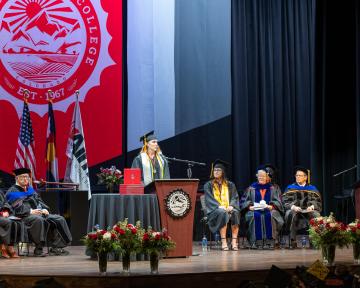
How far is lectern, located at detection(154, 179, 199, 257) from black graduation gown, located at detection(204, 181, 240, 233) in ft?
5.70

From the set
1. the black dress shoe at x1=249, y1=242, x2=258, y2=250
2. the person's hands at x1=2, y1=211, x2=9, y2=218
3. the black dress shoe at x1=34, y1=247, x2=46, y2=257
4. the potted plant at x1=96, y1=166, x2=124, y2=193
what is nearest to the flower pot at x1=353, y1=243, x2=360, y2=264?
the black dress shoe at x1=249, y1=242, x2=258, y2=250

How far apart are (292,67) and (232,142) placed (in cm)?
190

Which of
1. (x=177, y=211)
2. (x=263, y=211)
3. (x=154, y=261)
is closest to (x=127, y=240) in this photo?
(x=154, y=261)

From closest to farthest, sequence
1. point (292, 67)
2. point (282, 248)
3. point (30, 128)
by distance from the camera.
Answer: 1. point (282, 248)
2. point (30, 128)
3. point (292, 67)

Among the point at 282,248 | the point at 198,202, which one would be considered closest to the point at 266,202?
the point at 282,248

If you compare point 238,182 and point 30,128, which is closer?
point 30,128

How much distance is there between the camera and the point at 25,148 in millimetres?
11766

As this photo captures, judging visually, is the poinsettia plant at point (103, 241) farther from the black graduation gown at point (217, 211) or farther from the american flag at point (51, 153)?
the american flag at point (51, 153)

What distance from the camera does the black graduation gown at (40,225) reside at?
10078 mm

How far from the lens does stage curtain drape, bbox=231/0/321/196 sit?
44.8ft

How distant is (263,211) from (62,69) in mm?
4439

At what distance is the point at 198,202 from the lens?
41.5 feet

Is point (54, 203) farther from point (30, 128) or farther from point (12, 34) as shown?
point (12, 34)

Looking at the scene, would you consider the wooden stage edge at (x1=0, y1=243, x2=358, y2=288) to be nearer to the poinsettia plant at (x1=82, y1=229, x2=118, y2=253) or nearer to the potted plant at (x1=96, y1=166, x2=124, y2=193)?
the poinsettia plant at (x1=82, y1=229, x2=118, y2=253)
